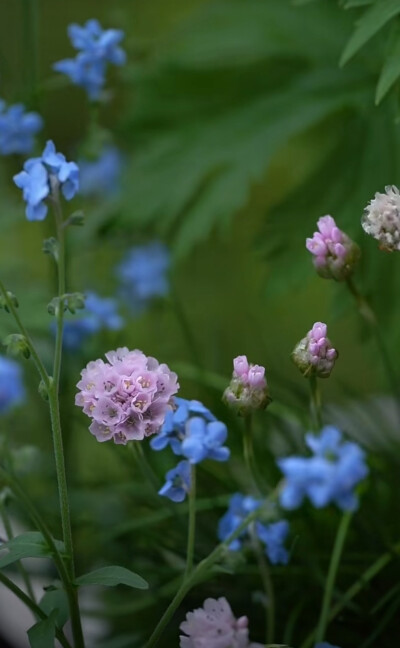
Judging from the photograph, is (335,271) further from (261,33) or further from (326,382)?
(326,382)

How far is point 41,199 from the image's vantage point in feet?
1.94

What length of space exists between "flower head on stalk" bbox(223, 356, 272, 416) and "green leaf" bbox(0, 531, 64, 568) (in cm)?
14

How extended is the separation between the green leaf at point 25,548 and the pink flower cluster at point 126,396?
0.25ft

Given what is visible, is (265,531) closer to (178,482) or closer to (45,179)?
(178,482)

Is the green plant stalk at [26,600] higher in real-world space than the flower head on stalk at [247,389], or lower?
lower

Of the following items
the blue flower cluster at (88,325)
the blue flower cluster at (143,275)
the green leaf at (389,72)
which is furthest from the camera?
the blue flower cluster at (143,275)

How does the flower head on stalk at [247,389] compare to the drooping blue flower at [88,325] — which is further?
the drooping blue flower at [88,325]

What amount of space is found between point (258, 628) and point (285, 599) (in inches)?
1.5

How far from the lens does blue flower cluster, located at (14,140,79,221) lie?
0.59 metres

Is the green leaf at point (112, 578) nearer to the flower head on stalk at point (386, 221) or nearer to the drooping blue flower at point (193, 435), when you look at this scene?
the drooping blue flower at point (193, 435)

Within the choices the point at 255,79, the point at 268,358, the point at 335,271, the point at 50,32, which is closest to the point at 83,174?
the point at 255,79

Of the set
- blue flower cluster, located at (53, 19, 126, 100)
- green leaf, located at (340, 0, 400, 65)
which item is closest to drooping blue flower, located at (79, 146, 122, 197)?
blue flower cluster, located at (53, 19, 126, 100)

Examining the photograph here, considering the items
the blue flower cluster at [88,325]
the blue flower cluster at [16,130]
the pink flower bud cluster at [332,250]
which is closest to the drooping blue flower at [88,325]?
the blue flower cluster at [88,325]

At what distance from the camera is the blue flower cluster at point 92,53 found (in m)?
0.89
